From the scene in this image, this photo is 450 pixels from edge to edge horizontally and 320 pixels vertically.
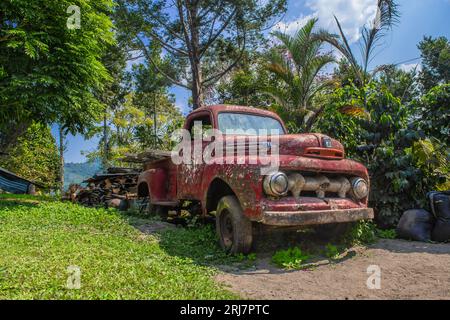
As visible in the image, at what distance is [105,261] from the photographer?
4.12 metres

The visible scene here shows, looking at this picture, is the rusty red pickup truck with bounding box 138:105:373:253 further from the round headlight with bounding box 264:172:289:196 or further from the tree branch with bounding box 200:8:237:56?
the tree branch with bounding box 200:8:237:56

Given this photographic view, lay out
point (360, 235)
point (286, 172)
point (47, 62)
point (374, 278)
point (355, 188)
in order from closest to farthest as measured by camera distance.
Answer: point (374, 278), point (286, 172), point (355, 188), point (360, 235), point (47, 62)

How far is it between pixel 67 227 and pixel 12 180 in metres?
12.0

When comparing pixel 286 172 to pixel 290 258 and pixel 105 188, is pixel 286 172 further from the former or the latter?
pixel 105 188

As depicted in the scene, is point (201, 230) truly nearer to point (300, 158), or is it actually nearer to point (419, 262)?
point (300, 158)

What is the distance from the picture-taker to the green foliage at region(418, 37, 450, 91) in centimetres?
2566

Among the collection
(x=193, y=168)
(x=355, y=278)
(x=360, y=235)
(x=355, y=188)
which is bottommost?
(x=355, y=278)

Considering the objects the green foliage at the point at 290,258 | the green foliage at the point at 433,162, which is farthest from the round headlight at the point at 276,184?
the green foliage at the point at 433,162

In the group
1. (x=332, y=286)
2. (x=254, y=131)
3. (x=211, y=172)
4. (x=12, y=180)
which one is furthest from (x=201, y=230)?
(x=12, y=180)

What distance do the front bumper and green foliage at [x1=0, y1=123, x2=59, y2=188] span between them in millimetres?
22684

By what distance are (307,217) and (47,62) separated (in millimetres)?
8191

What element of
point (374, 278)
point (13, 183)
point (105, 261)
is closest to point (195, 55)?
point (13, 183)

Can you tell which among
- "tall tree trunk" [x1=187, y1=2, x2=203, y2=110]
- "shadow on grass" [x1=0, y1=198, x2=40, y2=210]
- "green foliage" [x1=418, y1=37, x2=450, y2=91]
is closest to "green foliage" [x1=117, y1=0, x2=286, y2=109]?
"tall tree trunk" [x1=187, y1=2, x2=203, y2=110]
